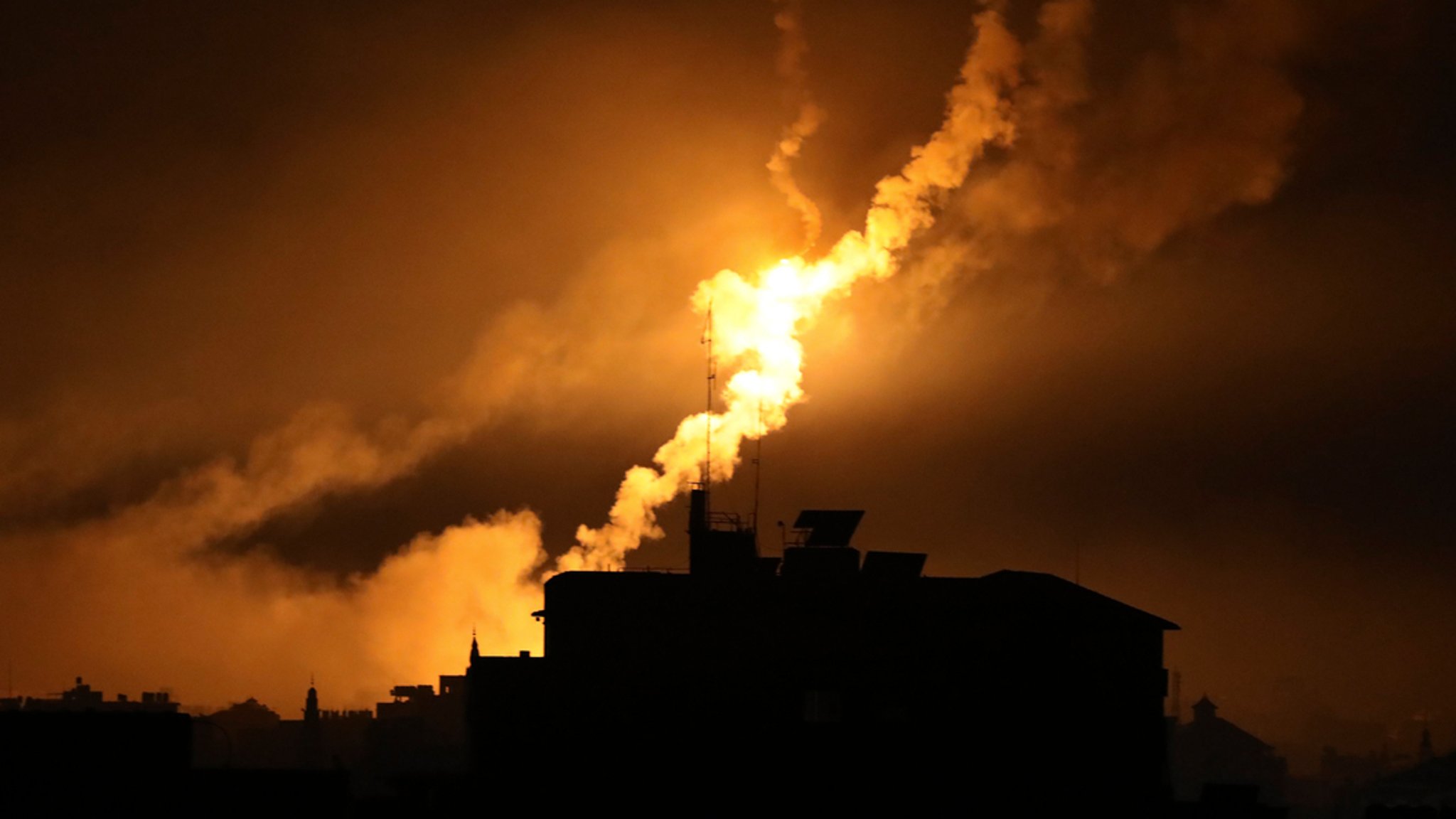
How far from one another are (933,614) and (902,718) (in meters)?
4.65

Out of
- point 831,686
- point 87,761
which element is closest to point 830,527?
point 831,686

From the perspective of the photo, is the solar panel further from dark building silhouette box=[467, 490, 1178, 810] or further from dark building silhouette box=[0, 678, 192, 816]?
dark building silhouette box=[0, 678, 192, 816]

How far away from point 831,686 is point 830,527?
725 centimetres

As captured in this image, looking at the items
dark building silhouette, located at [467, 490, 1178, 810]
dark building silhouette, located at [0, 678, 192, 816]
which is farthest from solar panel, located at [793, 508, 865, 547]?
Result: dark building silhouette, located at [0, 678, 192, 816]

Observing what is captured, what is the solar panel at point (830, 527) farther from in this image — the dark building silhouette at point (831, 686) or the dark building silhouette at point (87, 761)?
the dark building silhouette at point (87, 761)

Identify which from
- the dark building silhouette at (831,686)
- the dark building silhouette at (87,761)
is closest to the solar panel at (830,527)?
the dark building silhouette at (831,686)

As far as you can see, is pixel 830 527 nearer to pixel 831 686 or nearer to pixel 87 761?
pixel 831 686

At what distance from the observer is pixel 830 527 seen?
97562 mm

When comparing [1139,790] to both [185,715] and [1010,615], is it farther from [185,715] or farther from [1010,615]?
[185,715]

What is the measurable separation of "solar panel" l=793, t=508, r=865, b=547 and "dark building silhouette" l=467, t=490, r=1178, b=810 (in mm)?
76

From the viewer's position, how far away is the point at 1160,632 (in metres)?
96.8

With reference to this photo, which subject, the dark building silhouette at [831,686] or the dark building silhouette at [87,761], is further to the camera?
the dark building silhouette at [831,686]

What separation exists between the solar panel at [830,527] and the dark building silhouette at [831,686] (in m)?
0.08

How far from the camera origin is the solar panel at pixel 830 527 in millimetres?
97062
